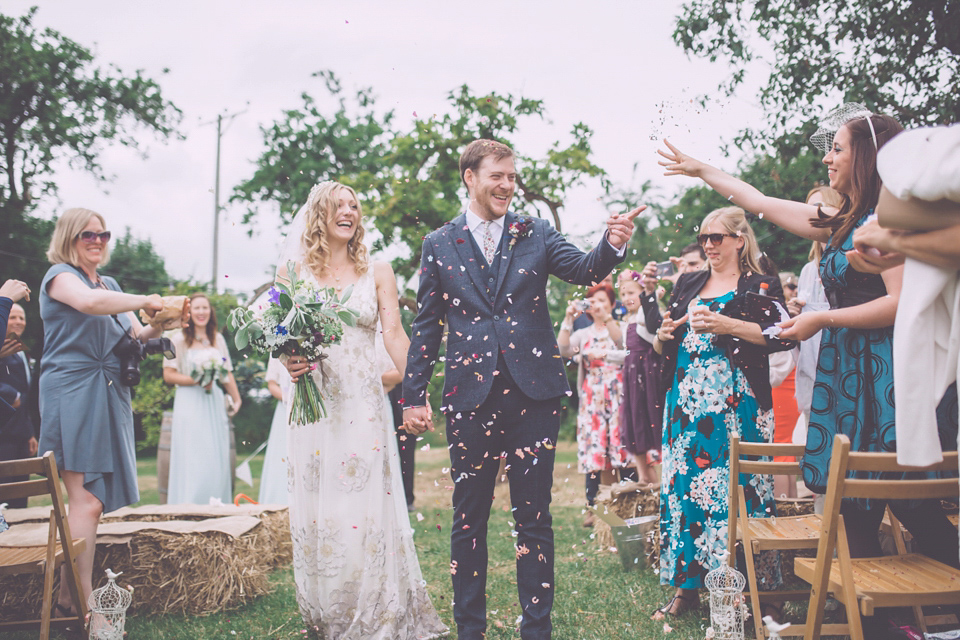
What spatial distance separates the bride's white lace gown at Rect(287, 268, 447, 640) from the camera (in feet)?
11.2

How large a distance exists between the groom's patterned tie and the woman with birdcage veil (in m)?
1.25

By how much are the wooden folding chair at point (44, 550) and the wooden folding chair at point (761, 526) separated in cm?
289

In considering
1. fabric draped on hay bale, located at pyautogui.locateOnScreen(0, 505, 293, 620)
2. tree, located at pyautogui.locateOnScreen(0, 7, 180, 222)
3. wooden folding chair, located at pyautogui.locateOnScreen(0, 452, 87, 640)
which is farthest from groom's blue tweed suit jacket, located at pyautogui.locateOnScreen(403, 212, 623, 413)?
tree, located at pyautogui.locateOnScreen(0, 7, 180, 222)

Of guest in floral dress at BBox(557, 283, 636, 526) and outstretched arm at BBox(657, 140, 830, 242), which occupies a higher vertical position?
outstretched arm at BBox(657, 140, 830, 242)

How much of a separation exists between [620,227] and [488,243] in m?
0.65

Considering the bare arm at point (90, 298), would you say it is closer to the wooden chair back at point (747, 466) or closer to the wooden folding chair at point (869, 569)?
the wooden chair back at point (747, 466)

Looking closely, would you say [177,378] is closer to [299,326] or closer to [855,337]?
[299,326]

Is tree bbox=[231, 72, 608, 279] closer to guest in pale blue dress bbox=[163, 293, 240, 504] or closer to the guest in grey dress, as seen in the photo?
guest in pale blue dress bbox=[163, 293, 240, 504]

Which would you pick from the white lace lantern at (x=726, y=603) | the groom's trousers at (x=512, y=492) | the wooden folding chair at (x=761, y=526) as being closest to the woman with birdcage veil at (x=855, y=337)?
the wooden folding chair at (x=761, y=526)

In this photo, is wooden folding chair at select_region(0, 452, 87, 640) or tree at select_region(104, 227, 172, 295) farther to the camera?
tree at select_region(104, 227, 172, 295)

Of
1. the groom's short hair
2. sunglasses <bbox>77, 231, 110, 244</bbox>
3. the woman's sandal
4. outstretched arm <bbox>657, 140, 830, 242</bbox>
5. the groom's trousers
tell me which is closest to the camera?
outstretched arm <bbox>657, 140, 830, 242</bbox>

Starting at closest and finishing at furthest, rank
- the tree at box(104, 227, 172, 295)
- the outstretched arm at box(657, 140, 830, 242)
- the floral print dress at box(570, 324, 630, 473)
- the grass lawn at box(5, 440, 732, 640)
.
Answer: the outstretched arm at box(657, 140, 830, 242) < the grass lawn at box(5, 440, 732, 640) < the floral print dress at box(570, 324, 630, 473) < the tree at box(104, 227, 172, 295)

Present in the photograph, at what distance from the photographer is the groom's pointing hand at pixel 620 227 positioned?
2883 millimetres

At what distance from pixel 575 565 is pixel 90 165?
20.2 meters
